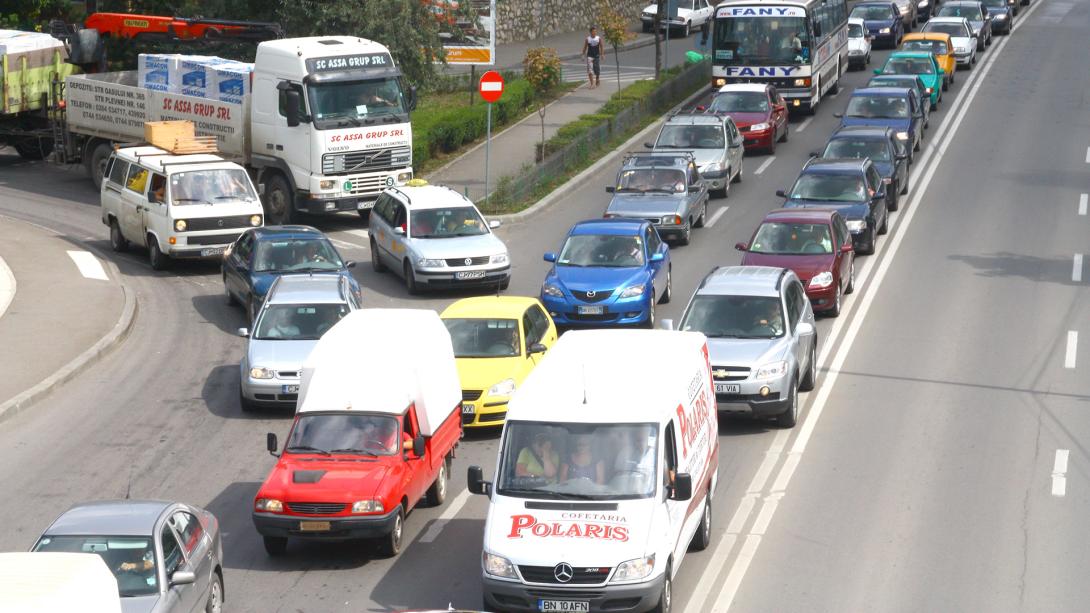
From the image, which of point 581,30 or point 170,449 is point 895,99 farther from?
point 581,30

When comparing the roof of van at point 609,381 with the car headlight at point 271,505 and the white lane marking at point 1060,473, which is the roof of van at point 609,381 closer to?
the car headlight at point 271,505

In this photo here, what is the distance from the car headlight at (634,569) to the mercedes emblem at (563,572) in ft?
1.22

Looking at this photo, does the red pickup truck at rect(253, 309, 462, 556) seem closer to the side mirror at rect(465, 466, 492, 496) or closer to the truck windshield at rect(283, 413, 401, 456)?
the truck windshield at rect(283, 413, 401, 456)

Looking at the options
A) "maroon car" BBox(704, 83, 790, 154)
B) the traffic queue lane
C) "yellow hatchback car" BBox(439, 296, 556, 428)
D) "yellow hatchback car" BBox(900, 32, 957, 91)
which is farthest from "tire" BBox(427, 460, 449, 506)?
"yellow hatchback car" BBox(900, 32, 957, 91)

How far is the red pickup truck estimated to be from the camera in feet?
47.9

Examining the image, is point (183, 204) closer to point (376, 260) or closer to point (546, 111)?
point (376, 260)

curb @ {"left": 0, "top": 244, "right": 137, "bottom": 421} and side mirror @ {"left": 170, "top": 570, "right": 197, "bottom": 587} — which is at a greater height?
side mirror @ {"left": 170, "top": 570, "right": 197, "bottom": 587}

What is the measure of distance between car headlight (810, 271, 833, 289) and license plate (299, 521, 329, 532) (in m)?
11.9

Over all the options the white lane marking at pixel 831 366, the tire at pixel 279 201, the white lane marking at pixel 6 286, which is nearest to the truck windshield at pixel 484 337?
the white lane marking at pixel 831 366

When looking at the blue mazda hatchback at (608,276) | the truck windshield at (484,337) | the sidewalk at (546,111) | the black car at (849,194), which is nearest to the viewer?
the truck windshield at (484,337)

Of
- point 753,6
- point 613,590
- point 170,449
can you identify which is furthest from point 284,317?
point 753,6

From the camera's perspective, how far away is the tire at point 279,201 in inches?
1254

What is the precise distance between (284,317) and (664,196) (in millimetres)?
10981

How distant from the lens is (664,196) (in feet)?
98.6
